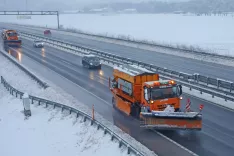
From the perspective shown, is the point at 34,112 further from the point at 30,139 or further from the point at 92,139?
the point at 92,139

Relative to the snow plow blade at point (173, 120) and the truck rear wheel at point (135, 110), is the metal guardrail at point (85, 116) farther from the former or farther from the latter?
the truck rear wheel at point (135, 110)

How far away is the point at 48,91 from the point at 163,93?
1311cm

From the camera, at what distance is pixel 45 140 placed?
1934cm


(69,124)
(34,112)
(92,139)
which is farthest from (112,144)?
(34,112)

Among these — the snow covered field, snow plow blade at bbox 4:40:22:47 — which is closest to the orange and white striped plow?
the snow covered field

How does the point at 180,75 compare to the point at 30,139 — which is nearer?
the point at 30,139

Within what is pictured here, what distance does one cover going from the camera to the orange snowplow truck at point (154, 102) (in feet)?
54.4

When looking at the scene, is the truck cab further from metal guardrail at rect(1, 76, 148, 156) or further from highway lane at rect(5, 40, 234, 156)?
metal guardrail at rect(1, 76, 148, 156)

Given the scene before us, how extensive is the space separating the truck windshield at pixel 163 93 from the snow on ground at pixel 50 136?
127 inches

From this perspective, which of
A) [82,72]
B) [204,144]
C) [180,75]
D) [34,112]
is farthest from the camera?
[82,72]

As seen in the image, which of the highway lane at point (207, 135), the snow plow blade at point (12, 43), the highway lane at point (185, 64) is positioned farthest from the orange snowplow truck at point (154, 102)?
the snow plow blade at point (12, 43)

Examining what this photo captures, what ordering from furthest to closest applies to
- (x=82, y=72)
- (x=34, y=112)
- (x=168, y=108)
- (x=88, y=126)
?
(x=82, y=72), (x=34, y=112), (x=88, y=126), (x=168, y=108)

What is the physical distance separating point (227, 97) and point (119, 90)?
736 centimetres

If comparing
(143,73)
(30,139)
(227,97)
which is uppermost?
(143,73)
